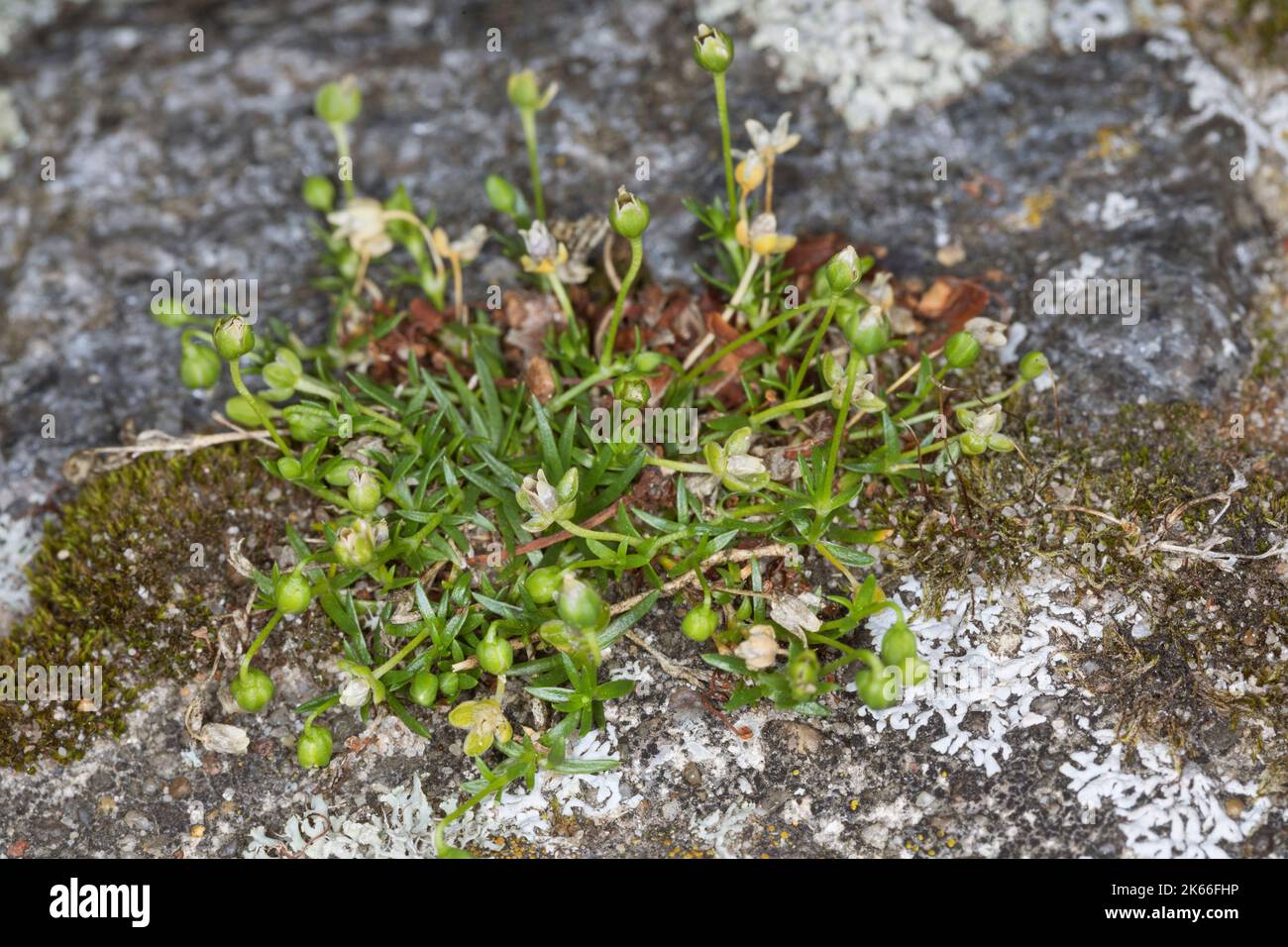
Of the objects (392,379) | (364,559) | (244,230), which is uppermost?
(244,230)

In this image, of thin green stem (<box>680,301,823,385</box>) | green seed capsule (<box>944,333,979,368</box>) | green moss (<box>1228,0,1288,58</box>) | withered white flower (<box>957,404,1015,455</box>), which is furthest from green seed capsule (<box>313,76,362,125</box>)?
green moss (<box>1228,0,1288,58</box>)

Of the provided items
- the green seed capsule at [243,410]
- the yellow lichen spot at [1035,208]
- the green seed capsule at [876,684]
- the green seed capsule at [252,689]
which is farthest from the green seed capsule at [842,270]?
the green seed capsule at [252,689]

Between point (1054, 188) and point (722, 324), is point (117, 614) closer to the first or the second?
point (722, 324)

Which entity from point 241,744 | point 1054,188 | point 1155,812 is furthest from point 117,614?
point 1054,188

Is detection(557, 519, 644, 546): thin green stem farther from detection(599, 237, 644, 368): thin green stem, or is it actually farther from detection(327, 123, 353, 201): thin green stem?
detection(327, 123, 353, 201): thin green stem

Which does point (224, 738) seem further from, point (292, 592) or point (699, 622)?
point (699, 622)

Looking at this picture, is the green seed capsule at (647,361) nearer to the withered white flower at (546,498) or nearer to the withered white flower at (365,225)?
the withered white flower at (546,498)

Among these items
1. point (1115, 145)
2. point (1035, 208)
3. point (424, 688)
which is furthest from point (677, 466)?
point (1115, 145)
